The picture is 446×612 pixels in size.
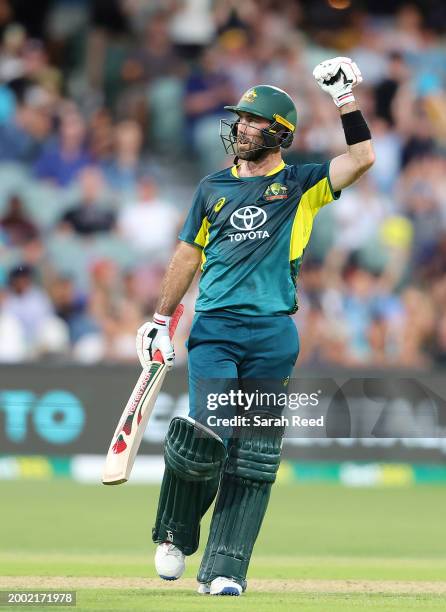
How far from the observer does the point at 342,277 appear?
1295cm

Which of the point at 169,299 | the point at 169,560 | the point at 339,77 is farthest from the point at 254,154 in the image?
the point at 169,560

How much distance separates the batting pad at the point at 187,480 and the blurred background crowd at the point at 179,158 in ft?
20.1

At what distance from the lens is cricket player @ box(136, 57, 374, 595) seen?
5.65 m

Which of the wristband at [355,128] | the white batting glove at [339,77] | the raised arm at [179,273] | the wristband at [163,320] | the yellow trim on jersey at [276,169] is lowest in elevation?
the wristband at [163,320]

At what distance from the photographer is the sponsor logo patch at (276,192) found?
5.76m

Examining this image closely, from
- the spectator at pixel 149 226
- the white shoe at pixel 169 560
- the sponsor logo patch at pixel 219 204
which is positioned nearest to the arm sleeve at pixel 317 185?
the sponsor logo patch at pixel 219 204

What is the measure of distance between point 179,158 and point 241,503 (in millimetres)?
8854

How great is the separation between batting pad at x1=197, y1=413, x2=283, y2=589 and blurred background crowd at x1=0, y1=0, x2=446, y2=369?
247 inches

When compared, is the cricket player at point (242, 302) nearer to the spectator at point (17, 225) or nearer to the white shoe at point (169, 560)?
the white shoe at point (169, 560)

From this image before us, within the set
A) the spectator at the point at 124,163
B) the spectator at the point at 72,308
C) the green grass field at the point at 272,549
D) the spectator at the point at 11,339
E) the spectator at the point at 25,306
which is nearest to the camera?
the green grass field at the point at 272,549

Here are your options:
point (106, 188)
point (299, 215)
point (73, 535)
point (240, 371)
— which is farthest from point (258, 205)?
point (106, 188)

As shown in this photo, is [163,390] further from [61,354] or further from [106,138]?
[106,138]

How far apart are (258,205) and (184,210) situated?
809 centimetres

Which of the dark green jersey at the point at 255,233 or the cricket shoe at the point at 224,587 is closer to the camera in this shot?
the cricket shoe at the point at 224,587
